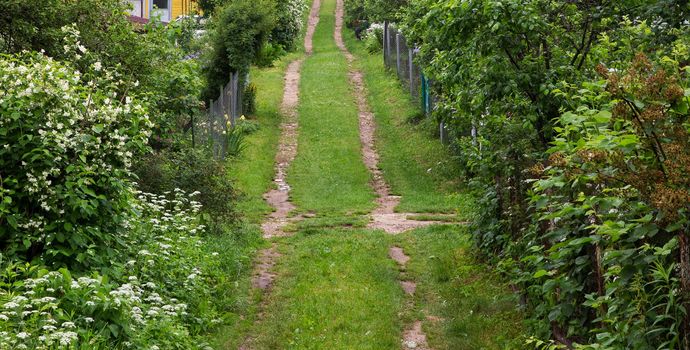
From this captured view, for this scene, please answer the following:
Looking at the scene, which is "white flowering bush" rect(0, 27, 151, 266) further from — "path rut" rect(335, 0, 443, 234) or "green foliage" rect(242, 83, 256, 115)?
"green foliage" rect(242, 83, 256, 115)

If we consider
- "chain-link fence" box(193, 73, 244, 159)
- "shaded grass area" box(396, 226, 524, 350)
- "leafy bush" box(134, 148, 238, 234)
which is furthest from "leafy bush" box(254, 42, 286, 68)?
"shaded grass area" box(396, 226, 524, 350)

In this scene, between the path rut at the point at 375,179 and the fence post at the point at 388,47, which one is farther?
the fence post at the point at 388,47

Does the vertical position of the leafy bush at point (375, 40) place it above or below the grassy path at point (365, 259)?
above

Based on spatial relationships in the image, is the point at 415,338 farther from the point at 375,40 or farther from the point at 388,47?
the point at 375,40

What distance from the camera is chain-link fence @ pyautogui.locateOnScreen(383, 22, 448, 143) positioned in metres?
25.8

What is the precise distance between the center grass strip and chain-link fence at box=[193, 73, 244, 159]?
5.93ft

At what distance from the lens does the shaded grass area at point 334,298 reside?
9734 mm

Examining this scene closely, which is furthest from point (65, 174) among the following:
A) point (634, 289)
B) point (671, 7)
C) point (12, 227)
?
point (671, 7)

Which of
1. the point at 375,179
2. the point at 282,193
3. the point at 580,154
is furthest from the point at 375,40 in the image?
the point at 580,154

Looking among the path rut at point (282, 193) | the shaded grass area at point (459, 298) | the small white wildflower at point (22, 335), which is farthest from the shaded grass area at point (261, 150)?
the small white wildflower at point (22, 335)

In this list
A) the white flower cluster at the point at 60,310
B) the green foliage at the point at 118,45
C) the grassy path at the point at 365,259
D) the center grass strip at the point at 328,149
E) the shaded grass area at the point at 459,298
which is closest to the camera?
the white flower cluster at the point at 60,310

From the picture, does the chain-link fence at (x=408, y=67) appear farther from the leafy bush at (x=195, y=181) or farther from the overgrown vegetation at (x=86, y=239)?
the overgrown vegetation at (x=86, y=239)

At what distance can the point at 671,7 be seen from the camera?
31.7 ft

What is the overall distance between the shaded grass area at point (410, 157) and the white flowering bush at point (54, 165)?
6291 millimetres
